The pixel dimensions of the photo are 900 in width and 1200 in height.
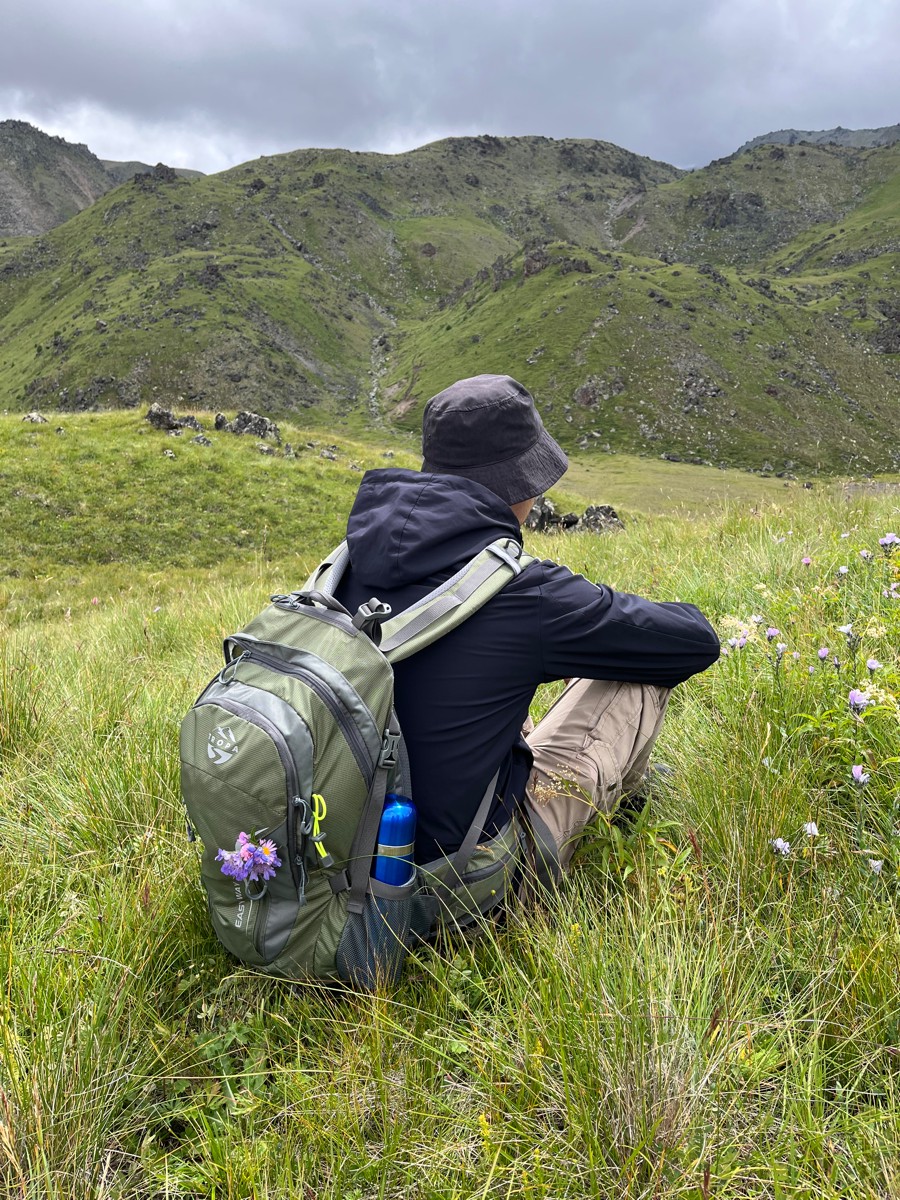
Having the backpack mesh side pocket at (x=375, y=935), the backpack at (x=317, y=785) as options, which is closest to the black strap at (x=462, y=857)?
the backpack at (x=317, y=785)

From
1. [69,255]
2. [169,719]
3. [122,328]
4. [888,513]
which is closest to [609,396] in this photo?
[122,328]

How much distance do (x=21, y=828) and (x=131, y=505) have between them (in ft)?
51.8

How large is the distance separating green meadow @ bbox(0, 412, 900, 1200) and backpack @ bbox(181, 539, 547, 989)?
0.18m

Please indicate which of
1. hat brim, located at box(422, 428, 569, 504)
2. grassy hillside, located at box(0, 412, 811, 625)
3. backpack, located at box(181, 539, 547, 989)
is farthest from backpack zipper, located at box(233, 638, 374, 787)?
grassy hillside, located at box(0, 412, 811, 625)

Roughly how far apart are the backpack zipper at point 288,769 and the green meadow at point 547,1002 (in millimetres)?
→ 472

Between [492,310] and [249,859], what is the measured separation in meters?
105

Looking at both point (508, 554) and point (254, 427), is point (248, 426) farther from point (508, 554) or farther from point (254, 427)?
point (508, 554)

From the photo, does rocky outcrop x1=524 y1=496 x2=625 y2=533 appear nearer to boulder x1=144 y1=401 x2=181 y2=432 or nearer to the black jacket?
boulder x1=144 y1=401 x2=181 y2=432

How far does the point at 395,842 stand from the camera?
214 cm

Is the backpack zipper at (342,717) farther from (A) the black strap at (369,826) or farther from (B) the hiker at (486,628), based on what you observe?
(B) the hiker at (486,628)

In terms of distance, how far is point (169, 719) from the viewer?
391cm

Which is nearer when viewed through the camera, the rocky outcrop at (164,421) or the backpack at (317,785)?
the backpack at (317,785)

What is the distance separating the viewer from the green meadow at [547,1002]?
1.50 meters

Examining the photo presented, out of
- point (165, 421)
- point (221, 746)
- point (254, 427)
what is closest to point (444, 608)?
point (221, 746)
